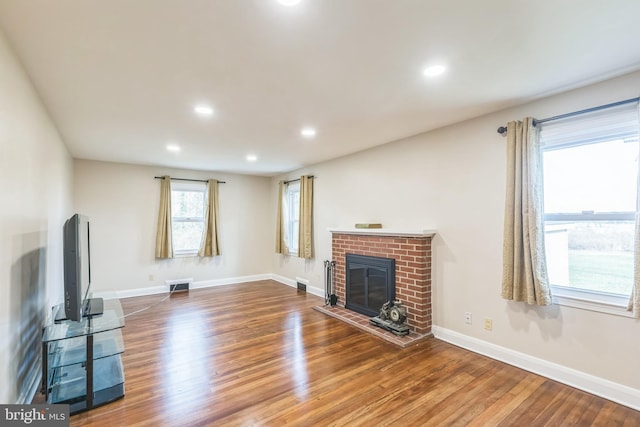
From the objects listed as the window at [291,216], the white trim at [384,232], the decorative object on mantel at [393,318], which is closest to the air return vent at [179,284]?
the window at [291,216]

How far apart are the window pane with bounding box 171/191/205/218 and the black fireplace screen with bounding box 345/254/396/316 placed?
3.45m

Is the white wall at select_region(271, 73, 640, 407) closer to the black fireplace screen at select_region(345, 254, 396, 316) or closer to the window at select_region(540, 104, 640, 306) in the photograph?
the window at select_region(540, 104, 640, 306)

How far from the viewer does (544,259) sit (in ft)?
8.55

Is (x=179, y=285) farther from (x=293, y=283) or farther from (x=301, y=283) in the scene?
(x=301, y=283)

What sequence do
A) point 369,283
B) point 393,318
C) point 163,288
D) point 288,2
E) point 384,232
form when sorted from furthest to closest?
point 163,288
point 369,283
point 384,232
point 393,318
point 288,2

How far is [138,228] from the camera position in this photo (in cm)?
560

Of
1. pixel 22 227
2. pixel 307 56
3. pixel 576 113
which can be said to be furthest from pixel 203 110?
pixel 576 113

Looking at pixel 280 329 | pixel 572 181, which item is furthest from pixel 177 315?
pixel 572 181

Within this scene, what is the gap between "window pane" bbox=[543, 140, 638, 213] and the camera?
2309 mm

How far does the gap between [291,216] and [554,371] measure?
16.2 feet

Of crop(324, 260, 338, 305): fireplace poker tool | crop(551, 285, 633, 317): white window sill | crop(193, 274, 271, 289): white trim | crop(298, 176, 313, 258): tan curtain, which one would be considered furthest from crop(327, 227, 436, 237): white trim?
crop(193, 274, 271, 289): white trim

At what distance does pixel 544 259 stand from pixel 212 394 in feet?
9.71

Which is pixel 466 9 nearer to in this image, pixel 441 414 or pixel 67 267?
pixel 441 414

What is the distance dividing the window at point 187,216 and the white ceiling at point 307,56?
2.77 meters
